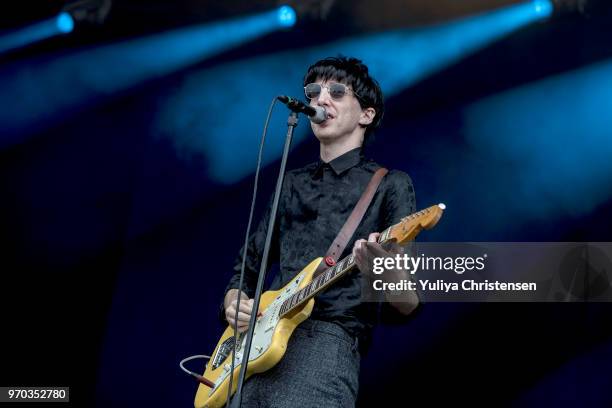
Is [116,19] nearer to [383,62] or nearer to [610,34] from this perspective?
[383,62]

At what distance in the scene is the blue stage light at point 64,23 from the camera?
13.6 feet

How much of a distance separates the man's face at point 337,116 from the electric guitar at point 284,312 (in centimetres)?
56

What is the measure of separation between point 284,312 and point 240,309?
178mm

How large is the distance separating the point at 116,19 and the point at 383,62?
161cm

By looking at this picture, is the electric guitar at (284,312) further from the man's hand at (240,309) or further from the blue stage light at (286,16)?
the blue stage light at (286,16)

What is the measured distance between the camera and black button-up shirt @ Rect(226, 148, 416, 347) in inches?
87.4

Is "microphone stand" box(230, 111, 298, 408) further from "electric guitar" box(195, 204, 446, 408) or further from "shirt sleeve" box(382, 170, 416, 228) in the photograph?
"shirt sleeve" box(382, 170, 416, 228)

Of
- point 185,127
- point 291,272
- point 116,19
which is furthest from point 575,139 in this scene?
point 116,19

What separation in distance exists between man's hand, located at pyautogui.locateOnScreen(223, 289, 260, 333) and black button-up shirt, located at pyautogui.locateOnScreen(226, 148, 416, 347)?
9 centimetres

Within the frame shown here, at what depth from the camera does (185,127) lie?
401 cm

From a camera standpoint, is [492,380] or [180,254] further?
[180,254]

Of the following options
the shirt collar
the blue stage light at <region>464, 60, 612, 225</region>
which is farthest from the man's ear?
the blue stage light at <region>464, 60, 612, 225</region>

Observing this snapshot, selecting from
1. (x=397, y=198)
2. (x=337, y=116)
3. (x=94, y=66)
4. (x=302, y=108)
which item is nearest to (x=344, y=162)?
(x=337, y=116)

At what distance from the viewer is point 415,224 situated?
6.34 feet
